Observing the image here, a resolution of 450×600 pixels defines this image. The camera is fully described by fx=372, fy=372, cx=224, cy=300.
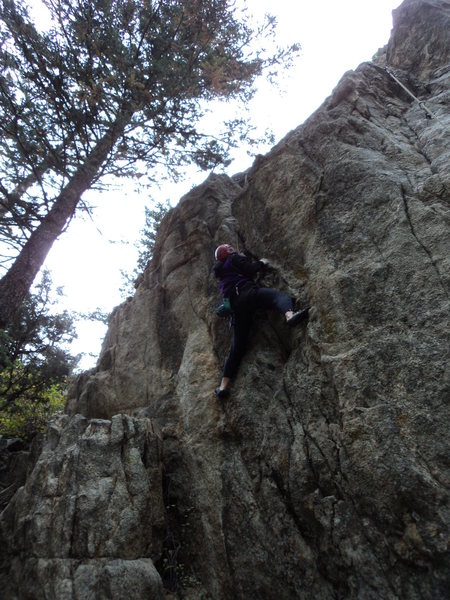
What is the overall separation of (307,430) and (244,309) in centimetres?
225

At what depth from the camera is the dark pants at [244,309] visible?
6.33 metres

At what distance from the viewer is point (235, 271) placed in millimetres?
6934

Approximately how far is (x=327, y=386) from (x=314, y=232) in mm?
2644

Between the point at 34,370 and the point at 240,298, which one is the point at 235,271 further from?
the point at 34,370

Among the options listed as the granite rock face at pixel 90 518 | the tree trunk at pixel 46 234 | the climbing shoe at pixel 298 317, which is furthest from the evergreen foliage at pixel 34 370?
the climbing shoe at pixel 298 317

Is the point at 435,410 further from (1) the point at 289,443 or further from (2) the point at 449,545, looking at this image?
(1) the point at 289,443

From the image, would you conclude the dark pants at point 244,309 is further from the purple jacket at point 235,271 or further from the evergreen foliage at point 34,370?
the evergreen foliage at point 34,370

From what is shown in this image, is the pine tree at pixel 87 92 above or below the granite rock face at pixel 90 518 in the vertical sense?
above

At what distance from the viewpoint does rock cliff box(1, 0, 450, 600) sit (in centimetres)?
412

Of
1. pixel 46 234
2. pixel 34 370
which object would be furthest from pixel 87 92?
pixel 34 370

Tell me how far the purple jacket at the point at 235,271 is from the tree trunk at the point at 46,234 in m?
4.90

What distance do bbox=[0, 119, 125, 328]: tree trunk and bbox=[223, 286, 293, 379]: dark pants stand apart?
18.7 feet

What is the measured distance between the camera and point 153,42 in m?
10.7

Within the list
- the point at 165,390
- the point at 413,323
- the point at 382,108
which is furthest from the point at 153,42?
the point at 413,323
